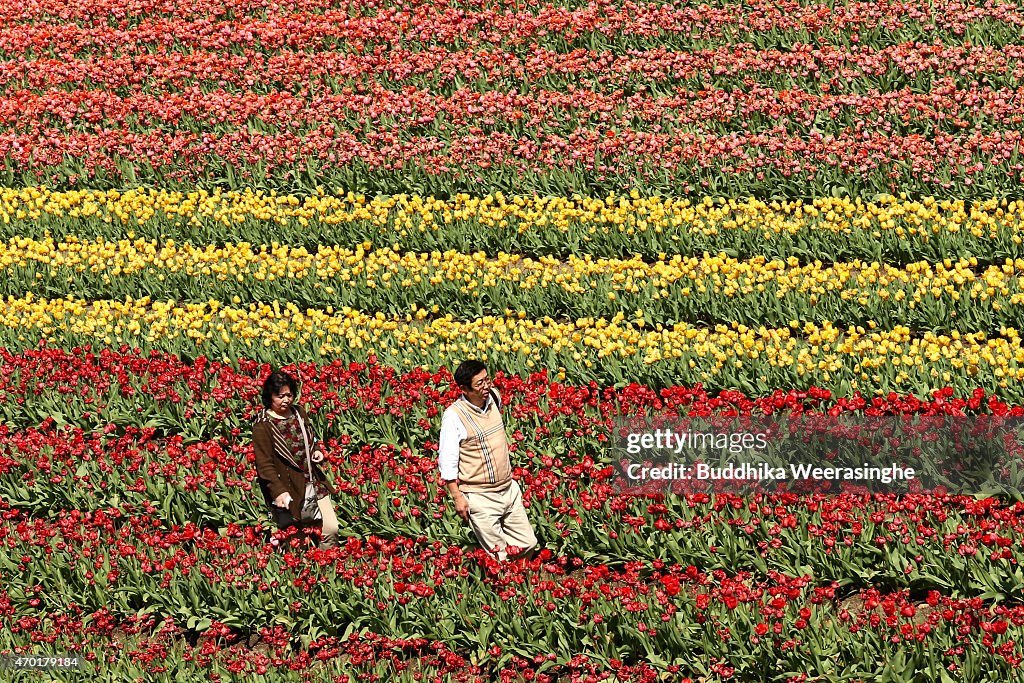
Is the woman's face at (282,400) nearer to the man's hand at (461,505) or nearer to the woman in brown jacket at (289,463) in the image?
the woman in brown jacket at (289,463)

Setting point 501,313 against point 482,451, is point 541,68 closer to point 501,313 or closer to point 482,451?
point 501,313

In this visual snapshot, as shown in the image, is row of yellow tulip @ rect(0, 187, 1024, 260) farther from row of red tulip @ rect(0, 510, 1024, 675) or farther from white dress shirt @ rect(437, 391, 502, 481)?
white dress shirt @ rect(437, 391, 502, 481)

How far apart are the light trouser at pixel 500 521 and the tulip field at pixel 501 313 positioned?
16 cm

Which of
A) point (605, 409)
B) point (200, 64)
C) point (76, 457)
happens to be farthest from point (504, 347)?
point (200, 64)

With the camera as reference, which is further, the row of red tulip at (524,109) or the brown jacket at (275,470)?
the row of red tulip at (524,109)

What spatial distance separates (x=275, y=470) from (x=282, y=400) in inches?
16.8

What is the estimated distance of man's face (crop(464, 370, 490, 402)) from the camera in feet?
23.4

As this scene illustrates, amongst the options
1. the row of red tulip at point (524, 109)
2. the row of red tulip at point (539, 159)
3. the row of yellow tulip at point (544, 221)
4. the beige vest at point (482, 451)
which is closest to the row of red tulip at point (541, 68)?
the row of red tulip at point (524, 109)

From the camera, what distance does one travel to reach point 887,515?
23.5 ft

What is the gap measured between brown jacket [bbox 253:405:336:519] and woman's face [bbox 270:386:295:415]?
0.26 feet

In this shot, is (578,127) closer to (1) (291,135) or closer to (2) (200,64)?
(1) (291,135)

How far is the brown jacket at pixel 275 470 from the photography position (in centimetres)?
748

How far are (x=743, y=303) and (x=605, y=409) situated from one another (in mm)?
2535

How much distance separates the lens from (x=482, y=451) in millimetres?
7289
